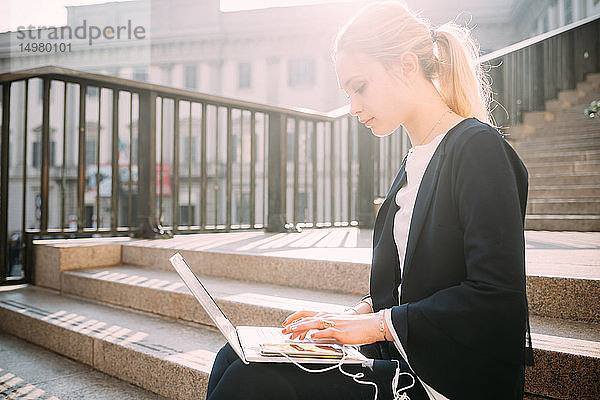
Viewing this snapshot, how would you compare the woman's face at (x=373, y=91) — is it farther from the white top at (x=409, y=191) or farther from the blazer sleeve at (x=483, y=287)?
the blazer sleeve at (x=483, y=287)

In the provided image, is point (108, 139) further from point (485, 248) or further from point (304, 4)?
point (485, 248)

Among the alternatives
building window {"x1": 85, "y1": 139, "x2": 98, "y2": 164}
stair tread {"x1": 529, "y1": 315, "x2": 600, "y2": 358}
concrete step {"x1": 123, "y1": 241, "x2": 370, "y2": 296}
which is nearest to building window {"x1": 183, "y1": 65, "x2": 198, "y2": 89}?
building window {"x1": 85, "y1": 139, "x2": 98, "y2": 164}

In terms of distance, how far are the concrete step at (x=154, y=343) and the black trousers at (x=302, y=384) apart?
697mm

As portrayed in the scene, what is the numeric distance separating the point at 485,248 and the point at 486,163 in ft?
0.62

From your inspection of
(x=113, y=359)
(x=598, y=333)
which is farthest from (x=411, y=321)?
(x=113, y=359)

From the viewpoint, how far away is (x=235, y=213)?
76.7ft

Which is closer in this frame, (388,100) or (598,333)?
(388,100)

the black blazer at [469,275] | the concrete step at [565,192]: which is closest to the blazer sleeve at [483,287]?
the black blazer at [469,275]

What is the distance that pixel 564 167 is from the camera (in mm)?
5922

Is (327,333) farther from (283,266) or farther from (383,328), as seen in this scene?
(283,266)

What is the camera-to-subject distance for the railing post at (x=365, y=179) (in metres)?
5.68

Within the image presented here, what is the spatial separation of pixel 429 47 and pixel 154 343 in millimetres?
1856

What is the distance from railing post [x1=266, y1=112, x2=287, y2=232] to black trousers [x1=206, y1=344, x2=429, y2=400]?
4.02 m

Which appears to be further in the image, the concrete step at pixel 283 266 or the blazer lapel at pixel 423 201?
the concrete step at pixel 283 266
